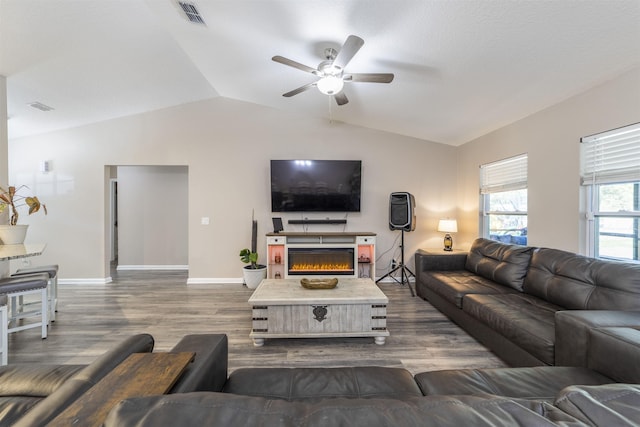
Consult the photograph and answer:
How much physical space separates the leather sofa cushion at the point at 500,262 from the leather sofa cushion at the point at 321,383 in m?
2.16

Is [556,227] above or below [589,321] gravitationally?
above

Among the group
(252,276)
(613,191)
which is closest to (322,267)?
(252,276)

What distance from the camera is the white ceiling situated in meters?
1.96

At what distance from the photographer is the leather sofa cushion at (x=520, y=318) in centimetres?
178

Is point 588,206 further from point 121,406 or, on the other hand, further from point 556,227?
point 121,406

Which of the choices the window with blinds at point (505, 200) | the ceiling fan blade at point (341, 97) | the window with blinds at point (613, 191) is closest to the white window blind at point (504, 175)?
the window with blinds at point (505, 200)

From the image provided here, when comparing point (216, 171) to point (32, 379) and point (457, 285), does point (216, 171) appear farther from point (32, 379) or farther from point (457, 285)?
point (457, 285)

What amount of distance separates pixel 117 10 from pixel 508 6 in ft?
10.9

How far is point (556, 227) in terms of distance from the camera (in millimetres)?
2867

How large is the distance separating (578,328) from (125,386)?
7.19 ft

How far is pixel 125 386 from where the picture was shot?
2.48 feet

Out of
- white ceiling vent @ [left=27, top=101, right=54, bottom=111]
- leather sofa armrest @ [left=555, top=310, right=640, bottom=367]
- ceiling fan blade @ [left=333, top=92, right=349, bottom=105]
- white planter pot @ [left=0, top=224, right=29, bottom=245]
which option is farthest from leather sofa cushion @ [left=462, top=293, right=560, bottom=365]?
white ceiling vent @ [left=27, top=101, right=54, bottom=111]

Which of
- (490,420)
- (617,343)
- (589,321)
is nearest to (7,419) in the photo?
(490,420)

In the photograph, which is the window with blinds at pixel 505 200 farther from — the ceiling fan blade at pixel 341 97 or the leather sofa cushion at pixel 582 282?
the ceiling fan blade at pixel 341 97
